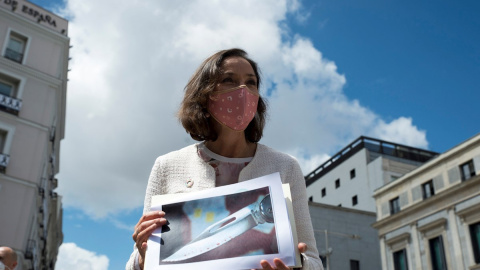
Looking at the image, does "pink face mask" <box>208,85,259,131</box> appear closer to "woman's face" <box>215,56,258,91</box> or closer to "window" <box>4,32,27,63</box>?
"woman's face" <box>215,56,258,91</box>

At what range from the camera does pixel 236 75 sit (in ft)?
7.56

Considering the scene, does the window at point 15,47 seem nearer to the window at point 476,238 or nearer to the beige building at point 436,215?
the beige building at point 436,215

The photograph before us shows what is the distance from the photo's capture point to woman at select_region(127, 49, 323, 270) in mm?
2225

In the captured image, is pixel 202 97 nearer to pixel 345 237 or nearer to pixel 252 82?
pixel 252 82

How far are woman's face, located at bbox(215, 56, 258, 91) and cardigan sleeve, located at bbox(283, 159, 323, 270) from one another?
0.45 m

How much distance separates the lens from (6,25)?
1009 inches

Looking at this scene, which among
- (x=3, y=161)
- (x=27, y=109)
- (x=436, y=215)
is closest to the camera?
(x=3, y=161)

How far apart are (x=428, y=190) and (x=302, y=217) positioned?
30.8 meters

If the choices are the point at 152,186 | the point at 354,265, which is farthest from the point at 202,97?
the point at 354,265

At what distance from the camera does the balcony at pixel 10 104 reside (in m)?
23.8

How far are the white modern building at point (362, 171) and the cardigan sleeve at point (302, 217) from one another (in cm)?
4568

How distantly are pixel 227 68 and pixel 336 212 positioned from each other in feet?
128

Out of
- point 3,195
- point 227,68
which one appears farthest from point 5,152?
point 227,68

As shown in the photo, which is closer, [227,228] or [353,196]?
[227,228]
